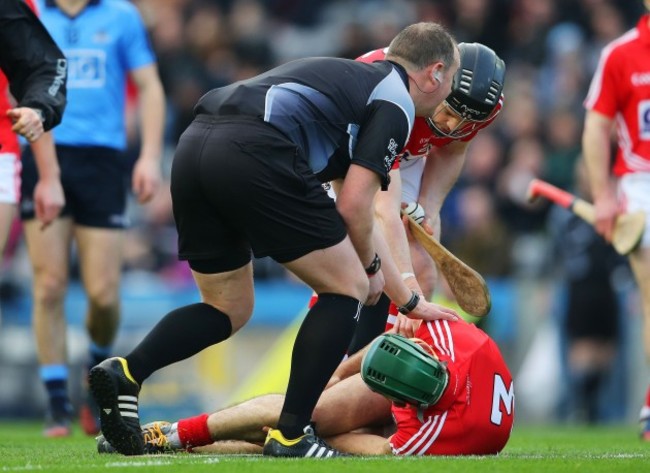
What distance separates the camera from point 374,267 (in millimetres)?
5949

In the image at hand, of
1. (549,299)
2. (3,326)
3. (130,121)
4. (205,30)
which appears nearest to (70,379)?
(3,326)

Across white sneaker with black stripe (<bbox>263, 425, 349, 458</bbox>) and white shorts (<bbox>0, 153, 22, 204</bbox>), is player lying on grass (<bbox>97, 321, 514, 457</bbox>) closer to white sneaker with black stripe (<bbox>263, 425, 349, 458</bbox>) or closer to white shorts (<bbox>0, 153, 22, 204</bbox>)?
white sneaker with black stripe (<bbox>263, 425, 349, 458</bbox>)

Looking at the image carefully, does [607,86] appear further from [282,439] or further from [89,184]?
[282,439]

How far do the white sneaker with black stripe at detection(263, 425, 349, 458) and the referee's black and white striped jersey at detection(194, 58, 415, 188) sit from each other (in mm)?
1108

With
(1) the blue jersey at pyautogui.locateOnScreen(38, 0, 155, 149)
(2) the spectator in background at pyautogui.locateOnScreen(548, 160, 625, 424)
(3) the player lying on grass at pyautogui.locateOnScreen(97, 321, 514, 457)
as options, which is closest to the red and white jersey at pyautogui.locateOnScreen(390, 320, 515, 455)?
(3) the player lying on grass at pyautogui.locateOnScreen(97, 321, 514, 457)

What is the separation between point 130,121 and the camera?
14.4 meters

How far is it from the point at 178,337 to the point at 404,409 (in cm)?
104

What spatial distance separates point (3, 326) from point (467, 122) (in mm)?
6355

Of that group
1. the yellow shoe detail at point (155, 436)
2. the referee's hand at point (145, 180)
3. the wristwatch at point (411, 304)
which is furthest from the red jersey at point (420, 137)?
the referee's hand at point (145, 180)

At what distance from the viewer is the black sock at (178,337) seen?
5.98 metres

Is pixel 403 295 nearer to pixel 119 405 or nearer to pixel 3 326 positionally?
pixel 119 405

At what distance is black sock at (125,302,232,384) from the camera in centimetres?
598

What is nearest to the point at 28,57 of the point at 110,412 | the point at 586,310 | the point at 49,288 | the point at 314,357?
the point at 110,412

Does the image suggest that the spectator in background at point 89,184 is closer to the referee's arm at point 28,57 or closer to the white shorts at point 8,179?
the white shorts at point 8,179
